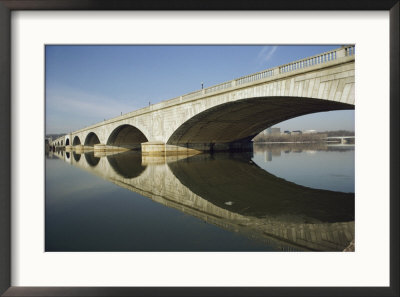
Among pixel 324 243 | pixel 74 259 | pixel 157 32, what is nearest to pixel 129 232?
pixel 74 259

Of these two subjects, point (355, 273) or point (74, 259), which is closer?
point (355, 273)

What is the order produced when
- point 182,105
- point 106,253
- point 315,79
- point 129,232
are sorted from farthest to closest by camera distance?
point 182,105 < point 315,79 < point 129,232 < point 106,253

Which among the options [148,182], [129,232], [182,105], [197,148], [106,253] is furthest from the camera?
[197,148]

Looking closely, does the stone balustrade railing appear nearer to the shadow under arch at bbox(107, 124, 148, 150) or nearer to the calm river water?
the calm river water

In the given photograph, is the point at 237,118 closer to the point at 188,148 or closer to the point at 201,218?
the point at 188,148

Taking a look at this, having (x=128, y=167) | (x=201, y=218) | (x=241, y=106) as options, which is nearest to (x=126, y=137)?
(x=128, y=167)

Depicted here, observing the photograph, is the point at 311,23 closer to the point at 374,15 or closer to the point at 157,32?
the point at 374,15
